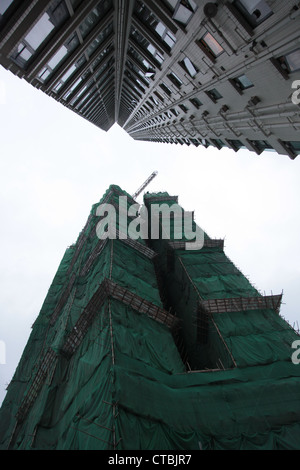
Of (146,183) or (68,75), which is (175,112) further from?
(146,183)

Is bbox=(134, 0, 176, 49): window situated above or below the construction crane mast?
below

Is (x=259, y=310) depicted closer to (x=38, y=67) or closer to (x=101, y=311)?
(x=101, y=311)

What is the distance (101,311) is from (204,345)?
8339mm

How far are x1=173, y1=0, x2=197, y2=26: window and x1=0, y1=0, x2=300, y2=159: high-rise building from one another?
0.18ft

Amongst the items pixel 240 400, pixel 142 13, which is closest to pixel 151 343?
pixel 240 400

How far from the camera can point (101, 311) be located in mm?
15422

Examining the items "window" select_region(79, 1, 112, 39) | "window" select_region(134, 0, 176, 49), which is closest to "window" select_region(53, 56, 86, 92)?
"window" select_region(79, 1, 112, 39)

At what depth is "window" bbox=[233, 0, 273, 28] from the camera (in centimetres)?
972

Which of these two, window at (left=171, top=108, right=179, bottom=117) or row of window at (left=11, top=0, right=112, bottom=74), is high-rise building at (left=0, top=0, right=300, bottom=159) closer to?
row of window at (left=11, top=0, right=112, bottom=74)

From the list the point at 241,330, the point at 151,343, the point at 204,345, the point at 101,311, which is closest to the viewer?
the point at 151,343

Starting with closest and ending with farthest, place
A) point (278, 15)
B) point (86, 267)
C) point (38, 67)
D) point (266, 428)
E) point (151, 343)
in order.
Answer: point (278, 15), point (266, 428), point (38, 67), point (151, 343), point (86, 267)

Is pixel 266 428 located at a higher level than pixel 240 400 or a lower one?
lower
